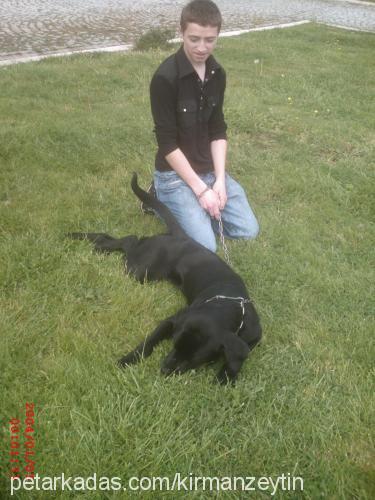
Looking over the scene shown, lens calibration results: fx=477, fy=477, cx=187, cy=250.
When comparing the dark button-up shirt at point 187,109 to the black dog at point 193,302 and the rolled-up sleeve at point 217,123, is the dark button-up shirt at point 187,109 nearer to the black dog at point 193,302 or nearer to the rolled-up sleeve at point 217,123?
the rolled-up sleeve at point 217,123

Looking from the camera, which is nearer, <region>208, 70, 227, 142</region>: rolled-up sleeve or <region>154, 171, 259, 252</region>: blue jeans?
<region>154, 171, 259, 252</region>: blue jeans

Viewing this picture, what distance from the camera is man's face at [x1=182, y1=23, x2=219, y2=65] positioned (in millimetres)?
3268

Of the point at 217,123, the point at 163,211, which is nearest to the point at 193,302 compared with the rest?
the point at 163,211

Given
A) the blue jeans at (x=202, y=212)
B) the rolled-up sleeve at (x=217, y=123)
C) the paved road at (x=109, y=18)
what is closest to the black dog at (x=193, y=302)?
the blue jeans at (x=202, y=212)

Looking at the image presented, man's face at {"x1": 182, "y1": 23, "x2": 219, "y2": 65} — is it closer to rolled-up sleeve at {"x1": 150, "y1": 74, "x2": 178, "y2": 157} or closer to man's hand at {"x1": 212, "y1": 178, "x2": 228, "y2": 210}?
rolled-up sleeve at {"x1": 150, "y1": 74, "x2": 178, "y2": 157}

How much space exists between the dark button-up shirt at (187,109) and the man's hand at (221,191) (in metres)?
0.31

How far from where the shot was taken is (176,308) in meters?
3.13

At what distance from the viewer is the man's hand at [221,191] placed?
376 cm

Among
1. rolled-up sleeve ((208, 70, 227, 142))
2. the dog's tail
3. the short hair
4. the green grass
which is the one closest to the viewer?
the green grass

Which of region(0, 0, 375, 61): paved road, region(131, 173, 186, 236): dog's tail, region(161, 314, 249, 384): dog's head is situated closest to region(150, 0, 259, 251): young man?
region(131, 173, 186, 236): dog's tail

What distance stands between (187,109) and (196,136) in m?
0.27

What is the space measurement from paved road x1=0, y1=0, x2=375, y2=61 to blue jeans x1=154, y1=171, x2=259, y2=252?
6124 millimetres

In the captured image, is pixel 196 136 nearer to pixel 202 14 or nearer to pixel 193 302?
pixel 202 14

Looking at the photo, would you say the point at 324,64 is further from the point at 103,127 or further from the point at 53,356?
the point at 53,356
